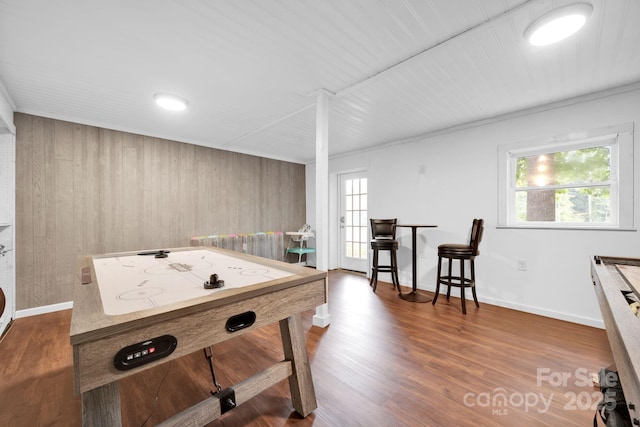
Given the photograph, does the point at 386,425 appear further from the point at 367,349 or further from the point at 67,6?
the point at 67,6

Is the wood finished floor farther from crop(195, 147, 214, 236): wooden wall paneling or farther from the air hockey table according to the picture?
crop(195, 147, 214, 236): wooden wall paneling

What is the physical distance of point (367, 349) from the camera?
2.17 metres

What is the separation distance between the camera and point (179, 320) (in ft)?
3.12

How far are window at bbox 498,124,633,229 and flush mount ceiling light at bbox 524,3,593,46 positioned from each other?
1549mm

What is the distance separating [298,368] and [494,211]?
3055mm

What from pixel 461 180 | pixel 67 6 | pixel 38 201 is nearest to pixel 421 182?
pixel 461 180

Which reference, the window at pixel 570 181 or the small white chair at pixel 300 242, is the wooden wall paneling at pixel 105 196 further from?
the window at pixel 570 181

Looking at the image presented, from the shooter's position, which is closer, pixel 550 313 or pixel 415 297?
pixel 550 313

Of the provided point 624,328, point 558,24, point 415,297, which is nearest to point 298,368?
point 624,328

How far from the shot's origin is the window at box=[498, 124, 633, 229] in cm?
247

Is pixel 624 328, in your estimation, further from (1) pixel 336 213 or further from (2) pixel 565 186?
(1) pixel 336 213

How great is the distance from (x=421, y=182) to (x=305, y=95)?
2250 mm

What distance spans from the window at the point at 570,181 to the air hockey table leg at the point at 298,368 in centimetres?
295

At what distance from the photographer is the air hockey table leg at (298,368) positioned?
4.80 feet
